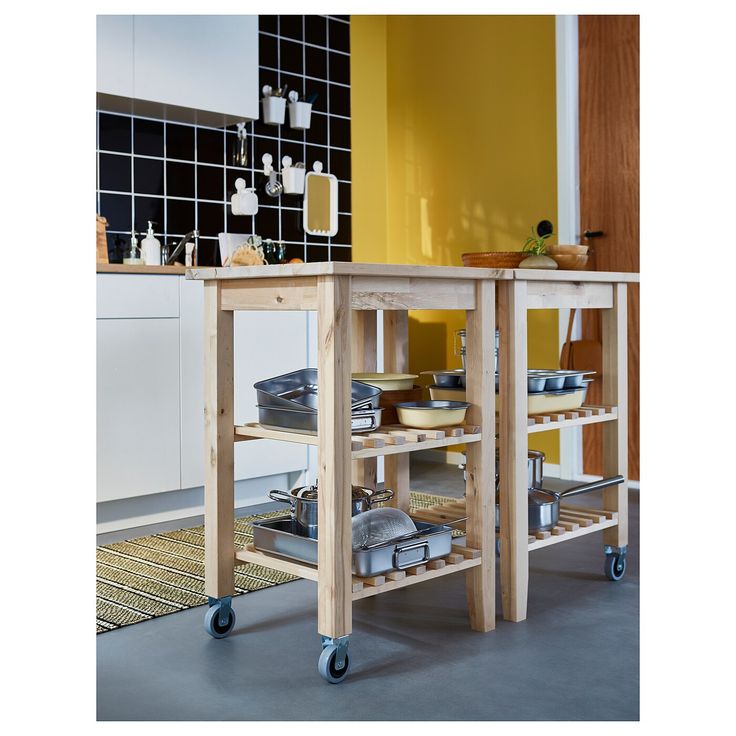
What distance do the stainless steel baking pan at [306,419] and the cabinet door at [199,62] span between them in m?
1.97

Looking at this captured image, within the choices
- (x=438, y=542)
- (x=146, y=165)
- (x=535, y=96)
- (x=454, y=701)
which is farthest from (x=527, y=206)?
(x=454, y=701)

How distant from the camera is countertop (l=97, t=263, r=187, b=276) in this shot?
311 centimetres

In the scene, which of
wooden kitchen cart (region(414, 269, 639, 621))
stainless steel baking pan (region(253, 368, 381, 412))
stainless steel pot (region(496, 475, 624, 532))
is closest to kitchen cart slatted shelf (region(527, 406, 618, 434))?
wooden kitchen cart (region(414, 269, 639, 621))

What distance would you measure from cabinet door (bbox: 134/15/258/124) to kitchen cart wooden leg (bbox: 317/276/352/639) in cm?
209

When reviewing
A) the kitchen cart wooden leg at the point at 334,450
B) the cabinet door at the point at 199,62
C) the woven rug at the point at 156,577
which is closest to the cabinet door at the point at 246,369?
the woven rug at the point at 156,577

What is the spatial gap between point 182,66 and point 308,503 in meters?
2.23

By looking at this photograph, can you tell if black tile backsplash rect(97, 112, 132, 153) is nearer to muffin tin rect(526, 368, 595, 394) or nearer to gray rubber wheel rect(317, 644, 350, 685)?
muffin tin rect(526, 368, 595, 394)

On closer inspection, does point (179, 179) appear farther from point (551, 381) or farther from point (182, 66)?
point (551, 381)

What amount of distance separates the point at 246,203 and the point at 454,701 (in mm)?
2913

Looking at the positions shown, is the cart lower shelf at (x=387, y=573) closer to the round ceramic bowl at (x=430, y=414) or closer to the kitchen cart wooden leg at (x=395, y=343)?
the round ceramic bowl at (x=430, y=414)

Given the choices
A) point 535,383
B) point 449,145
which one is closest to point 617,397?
point 535,383

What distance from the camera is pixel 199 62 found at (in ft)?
12.2
